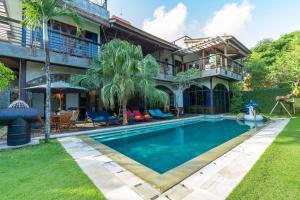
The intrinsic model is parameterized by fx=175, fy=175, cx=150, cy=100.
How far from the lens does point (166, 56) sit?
2152 centimetres

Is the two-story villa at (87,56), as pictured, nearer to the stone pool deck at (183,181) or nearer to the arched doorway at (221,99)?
the arched doorway at (221,99)

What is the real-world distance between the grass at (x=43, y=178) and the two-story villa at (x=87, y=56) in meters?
6.69

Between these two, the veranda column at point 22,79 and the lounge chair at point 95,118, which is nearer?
the veranda column at point 22,79

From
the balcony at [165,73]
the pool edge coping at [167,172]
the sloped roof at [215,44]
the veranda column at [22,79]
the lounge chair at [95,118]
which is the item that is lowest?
the pool edge coping at [167,172]

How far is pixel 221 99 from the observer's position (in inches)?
813

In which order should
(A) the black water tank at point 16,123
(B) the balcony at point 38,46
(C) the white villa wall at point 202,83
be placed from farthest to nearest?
(C) the white villa wall at point 202,83, (B) the balcony at point 38,46, (A) the black water tank at point 16,123

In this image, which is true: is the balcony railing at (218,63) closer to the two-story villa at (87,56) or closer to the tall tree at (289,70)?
the two-story villa at (87,56)

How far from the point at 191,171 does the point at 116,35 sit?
1451 cm

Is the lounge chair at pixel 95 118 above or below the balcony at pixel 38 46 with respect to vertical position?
below

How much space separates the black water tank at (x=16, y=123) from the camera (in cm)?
605

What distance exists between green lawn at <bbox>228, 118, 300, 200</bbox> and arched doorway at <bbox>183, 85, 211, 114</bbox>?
14.5 m

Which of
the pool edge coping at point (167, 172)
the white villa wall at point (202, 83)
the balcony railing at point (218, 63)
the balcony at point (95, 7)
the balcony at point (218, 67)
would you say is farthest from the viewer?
the white villa wall at point (202, 83)

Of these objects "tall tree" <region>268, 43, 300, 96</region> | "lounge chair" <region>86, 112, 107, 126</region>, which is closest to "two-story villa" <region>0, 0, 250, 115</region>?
"lounge chair" <region>86, 112, 107, 126</region>

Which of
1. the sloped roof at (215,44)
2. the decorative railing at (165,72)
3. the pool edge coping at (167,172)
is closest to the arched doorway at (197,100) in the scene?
the decorative railing at (165,72)
